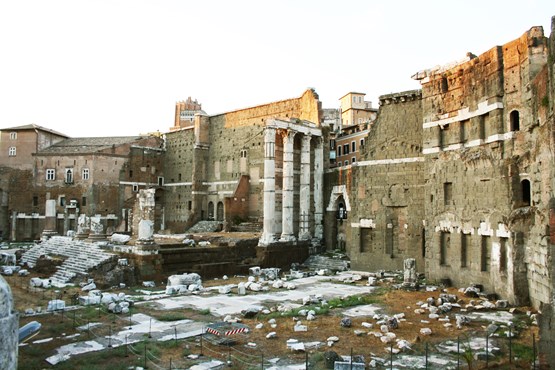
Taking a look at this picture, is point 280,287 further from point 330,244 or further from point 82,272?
point 330,244

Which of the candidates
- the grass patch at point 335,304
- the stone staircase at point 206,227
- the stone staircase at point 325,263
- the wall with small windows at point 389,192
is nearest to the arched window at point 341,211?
the stone staircase at point 325,263

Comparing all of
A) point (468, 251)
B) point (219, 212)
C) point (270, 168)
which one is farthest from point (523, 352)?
point (219, 212)

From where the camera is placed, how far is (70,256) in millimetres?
28266

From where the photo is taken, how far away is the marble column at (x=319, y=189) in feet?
112

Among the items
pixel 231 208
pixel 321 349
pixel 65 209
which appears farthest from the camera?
pixel 65 209

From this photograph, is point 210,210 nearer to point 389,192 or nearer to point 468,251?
point 389,192

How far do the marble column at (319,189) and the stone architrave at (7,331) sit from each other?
3096cm

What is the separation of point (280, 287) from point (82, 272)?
33.9 feet

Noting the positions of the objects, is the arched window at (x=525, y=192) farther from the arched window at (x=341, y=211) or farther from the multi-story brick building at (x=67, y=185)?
the multi-story brick building at (x=67, y=185)

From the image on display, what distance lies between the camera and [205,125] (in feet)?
160

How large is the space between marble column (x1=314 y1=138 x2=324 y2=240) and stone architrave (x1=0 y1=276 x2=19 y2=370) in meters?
31.0

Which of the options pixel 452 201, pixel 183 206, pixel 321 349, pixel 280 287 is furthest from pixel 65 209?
pixel 321 349

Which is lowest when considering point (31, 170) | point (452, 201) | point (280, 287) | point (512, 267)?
point (280, 287)

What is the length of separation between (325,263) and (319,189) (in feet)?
20.4
